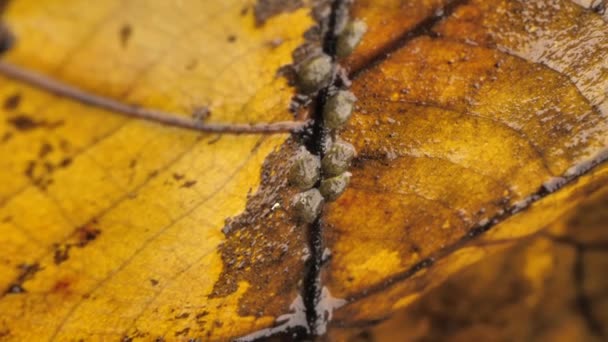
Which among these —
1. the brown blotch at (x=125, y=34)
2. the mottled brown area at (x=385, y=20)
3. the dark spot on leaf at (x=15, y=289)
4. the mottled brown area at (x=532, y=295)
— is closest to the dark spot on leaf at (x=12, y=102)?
the brown blotch at (x=125, y=34)

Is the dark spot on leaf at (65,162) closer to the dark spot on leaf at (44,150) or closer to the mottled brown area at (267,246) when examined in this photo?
the dark spot on leaf at (44,150)

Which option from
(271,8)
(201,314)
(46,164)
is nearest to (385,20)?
(271,8)

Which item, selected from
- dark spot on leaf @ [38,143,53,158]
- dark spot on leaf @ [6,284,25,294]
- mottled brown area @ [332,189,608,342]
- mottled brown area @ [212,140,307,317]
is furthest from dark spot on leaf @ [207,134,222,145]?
mottled brown area @ [332,189,608,342]

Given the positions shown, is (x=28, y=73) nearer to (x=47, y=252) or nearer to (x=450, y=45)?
(x=47, y=252)

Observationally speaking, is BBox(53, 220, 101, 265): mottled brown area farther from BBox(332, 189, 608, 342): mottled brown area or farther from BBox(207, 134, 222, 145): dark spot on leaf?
BBox(332, 189, 608, 342): mottled brown area

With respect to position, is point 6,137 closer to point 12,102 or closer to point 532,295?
point 12,102

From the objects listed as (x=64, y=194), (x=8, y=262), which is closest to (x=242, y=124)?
(x=64, y=194)
